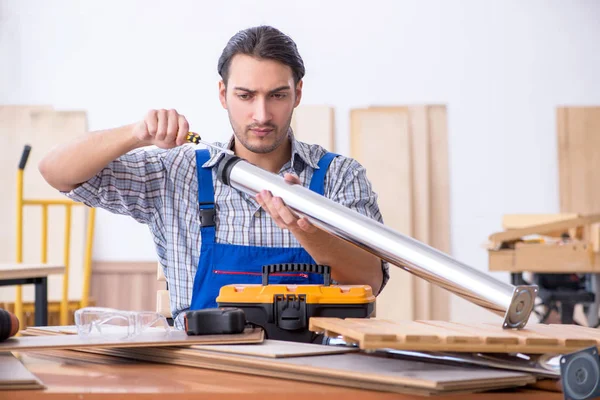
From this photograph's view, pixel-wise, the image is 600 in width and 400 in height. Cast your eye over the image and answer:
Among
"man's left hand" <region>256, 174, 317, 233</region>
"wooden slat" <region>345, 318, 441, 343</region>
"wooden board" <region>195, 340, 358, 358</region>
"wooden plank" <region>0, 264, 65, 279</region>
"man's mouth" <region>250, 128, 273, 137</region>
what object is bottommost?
"wooden board" <region>195, 340, 358, 358</region>

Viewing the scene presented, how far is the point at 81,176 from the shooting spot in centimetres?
175

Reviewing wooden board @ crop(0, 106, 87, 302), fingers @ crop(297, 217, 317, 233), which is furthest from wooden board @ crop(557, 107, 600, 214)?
fingers @ crop(297, 217, 317, 233)

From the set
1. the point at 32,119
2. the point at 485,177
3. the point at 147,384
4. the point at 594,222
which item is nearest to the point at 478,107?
the point at 485,177

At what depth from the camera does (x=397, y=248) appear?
101cm

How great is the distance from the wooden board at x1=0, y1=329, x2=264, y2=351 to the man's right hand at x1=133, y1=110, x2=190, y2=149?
1.70ft

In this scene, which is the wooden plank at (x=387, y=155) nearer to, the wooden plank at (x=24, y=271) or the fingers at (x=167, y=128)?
the wooden plank at (x=24, y=271)

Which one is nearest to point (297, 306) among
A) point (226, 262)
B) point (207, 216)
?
point (226, 262)

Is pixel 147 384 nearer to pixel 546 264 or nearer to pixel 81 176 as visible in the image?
pixel 81 176

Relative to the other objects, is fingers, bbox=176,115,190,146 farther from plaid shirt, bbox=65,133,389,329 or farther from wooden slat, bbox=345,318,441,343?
wooden slat, bbox=345,318,441,343

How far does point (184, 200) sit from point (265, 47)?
0.43 m

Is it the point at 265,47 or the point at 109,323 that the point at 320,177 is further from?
the point at 109,323

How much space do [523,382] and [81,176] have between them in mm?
1224

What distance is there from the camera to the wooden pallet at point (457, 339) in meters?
0.77

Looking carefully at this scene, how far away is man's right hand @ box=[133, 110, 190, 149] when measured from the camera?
4.69 feet
